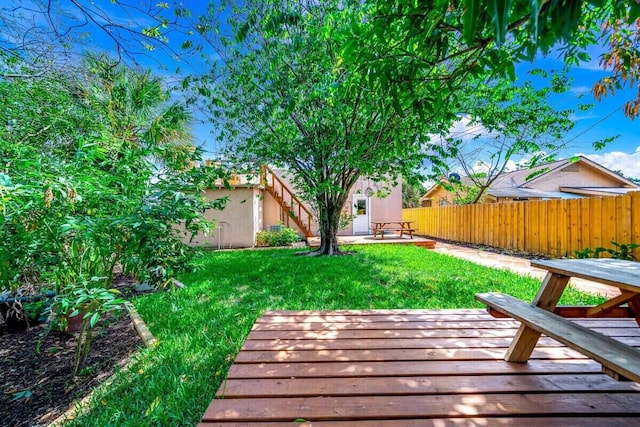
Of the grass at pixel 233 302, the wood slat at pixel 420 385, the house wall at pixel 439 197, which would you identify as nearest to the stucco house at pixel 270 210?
the grass at pixel 233 302

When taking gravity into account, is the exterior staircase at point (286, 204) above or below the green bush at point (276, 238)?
above

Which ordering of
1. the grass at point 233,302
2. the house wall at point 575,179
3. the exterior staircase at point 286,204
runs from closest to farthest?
the grass at point 233,302 < the exterior staircase at point 286,204 < the house wall at point 575,179

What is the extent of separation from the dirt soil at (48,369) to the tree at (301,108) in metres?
3.90

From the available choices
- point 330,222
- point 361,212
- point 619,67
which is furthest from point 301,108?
point 361,212

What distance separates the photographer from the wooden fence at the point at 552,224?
6.08 meters

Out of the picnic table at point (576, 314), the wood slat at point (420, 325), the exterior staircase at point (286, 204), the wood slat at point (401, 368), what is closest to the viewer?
the picnic table at point (576, 314)

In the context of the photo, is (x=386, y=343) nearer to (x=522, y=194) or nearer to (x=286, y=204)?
(x=286, y=204)

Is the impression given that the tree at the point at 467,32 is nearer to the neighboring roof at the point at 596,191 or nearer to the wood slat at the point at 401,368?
the wood slat at the point at 401,368

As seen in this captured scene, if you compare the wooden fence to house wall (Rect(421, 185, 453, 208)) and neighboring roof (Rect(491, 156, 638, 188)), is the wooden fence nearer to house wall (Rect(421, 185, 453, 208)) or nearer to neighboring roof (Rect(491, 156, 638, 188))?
neighboring roof (Rect(491, 156, 638, 188))

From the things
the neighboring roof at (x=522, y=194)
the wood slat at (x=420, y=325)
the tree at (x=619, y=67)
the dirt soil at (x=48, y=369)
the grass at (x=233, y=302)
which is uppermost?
the tree at (x=619, y=67)

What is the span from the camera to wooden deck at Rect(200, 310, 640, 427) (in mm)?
1307

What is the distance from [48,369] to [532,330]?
377cm

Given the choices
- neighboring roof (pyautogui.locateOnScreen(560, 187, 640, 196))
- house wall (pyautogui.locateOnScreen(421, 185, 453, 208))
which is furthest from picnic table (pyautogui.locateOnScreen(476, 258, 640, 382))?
house wall (pyautogui.locateOnScreen(421, 185, 453, 208))

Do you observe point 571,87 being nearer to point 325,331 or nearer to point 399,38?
point 399,38
